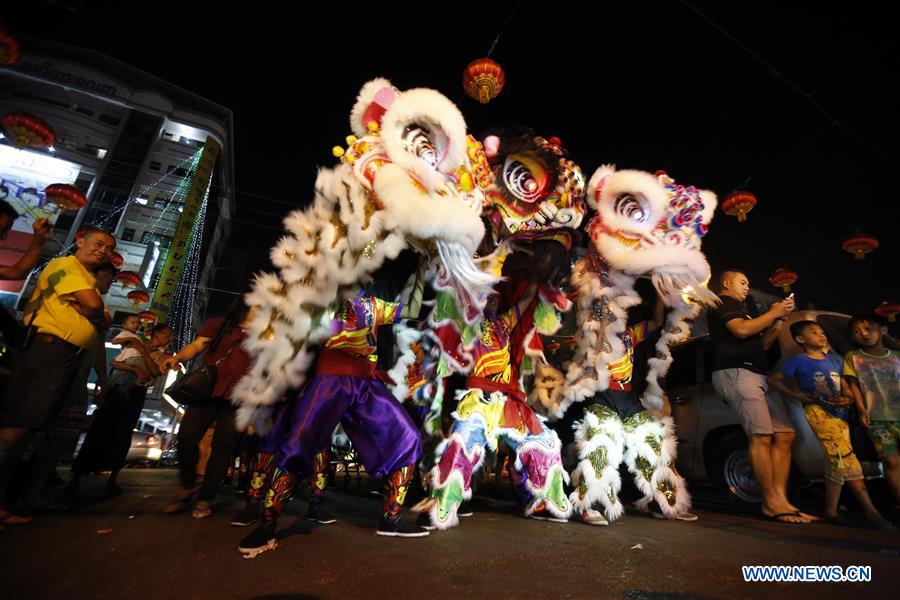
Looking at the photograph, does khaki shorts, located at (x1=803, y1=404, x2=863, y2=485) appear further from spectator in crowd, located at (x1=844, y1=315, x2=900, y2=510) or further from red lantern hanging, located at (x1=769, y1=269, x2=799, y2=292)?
red lantern hanging, located at (x1=769, y1=269, x2=799, y2=292)

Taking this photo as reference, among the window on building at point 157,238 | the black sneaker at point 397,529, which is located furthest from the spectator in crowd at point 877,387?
the window on building at point 157,238

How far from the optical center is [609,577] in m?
1.75

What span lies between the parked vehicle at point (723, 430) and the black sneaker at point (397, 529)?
3.44 m

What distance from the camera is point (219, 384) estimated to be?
3373 millimetres

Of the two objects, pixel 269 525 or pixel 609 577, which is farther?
pixel 269 525

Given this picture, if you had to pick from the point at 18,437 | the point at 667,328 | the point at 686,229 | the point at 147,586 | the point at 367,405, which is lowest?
the point at 147,586

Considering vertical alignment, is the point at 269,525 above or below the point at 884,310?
below

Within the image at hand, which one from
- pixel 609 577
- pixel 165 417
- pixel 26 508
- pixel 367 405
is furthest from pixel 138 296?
pixel 609 577

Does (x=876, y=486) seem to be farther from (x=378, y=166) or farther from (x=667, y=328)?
(x=378, y=166)

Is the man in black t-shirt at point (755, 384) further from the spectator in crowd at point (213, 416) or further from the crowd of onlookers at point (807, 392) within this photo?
the spectator in crowd at point (213, 416)

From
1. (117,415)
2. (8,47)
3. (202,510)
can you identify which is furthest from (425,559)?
(8,47)

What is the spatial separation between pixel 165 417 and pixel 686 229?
32154mm

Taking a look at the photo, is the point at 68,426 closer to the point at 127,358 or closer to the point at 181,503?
the point at 181,503

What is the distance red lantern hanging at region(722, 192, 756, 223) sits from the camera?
762 centimetres
